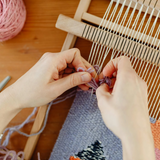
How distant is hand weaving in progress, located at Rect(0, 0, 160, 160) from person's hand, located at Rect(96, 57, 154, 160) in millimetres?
151

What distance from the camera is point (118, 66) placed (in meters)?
0.55

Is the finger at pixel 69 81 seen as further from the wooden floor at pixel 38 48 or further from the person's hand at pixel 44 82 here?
the wooden floor at pixel 38 48

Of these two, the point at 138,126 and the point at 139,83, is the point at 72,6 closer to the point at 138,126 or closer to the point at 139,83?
the point at 139,83

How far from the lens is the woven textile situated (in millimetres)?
703

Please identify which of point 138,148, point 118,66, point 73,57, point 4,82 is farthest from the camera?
point 4,82

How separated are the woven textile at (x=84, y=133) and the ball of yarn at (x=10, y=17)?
1.27 ft

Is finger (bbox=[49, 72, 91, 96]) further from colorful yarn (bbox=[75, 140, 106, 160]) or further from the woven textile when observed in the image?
colorful yarn (bbox=[75, 140, 106, 160])

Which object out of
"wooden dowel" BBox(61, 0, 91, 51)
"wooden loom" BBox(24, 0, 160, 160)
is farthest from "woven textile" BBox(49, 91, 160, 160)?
"wooden dowel" BBox(61, 0, 91, 51)

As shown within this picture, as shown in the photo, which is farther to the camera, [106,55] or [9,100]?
[106,55]

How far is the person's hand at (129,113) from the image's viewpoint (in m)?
0.45

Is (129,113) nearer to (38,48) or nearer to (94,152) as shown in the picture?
(94,152)

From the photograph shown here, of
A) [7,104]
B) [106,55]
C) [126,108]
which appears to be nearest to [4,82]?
[7,104]

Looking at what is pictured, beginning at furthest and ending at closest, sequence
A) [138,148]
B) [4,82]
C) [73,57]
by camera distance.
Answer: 1. [4,82]
2. [73,57]
3. [138,148]

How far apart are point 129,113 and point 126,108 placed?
0.02 m
